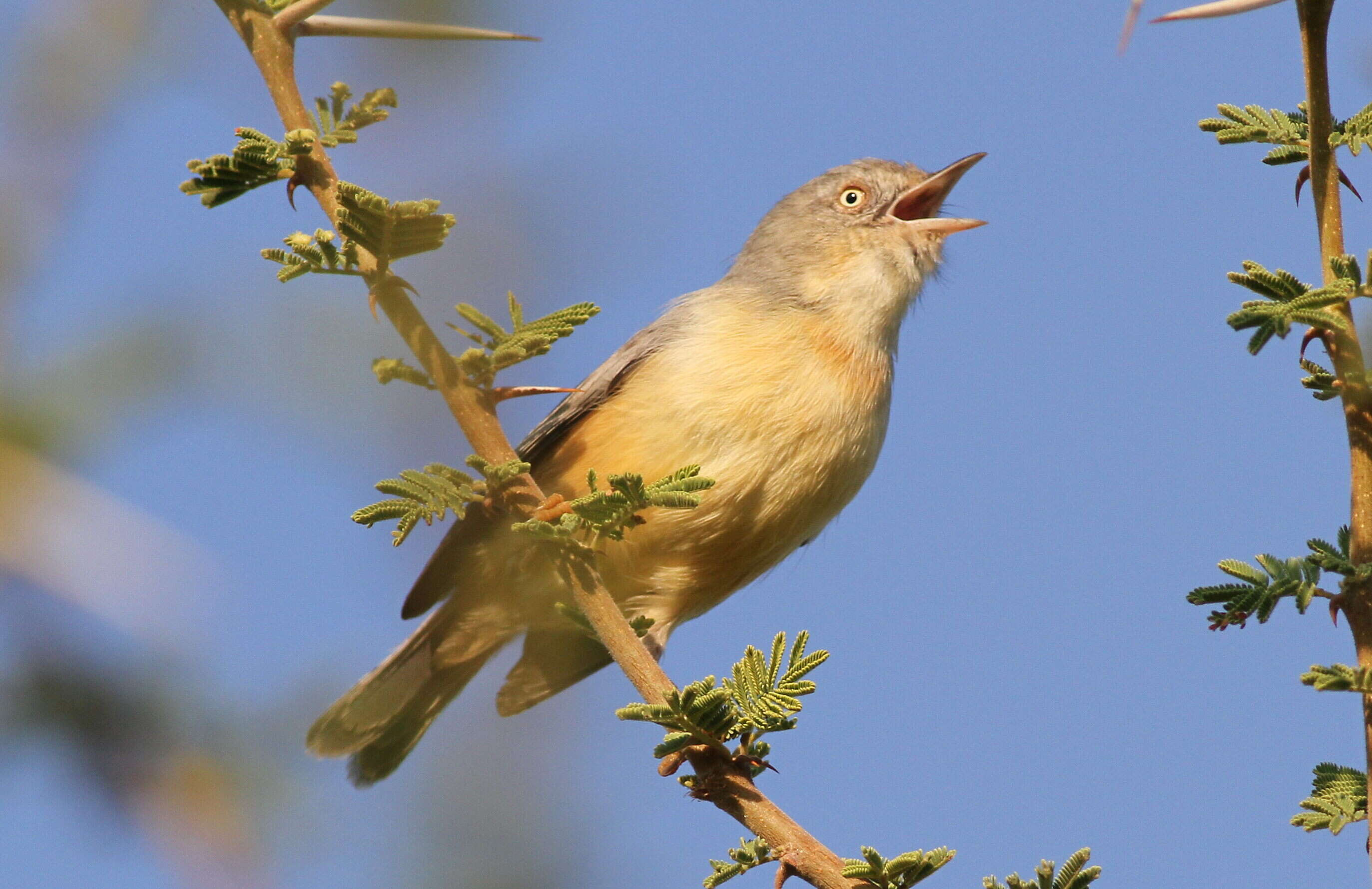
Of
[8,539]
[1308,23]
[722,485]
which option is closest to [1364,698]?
[1308,23]

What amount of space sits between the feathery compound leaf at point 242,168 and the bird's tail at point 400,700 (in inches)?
134

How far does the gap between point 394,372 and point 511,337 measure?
0.97 ft

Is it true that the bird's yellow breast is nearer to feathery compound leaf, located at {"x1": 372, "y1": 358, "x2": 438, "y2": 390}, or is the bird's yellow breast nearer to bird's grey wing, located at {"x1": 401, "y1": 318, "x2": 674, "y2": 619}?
bird's grey wing, located at {"x1": 401, "y1": 318, "x2": 674, "y2": 619}

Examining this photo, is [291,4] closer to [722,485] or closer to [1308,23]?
[1308,23]

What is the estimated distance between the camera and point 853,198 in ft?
22.6

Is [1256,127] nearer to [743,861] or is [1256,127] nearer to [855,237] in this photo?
[743,861]

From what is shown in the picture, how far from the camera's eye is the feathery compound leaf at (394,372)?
114 inches

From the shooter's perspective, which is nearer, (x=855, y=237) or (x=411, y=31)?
(x=411, y=31)

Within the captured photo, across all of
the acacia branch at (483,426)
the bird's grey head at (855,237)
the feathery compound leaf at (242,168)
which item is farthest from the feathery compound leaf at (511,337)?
the bird's grey head at (855,237)

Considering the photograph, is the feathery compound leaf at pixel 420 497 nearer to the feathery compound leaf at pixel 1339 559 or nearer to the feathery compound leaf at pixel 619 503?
the feathery compound leaf at pixel 619 503

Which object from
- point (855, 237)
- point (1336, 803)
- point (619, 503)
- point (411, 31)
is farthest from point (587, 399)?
point (1336, 803)

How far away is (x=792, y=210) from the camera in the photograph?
7020 millimetres

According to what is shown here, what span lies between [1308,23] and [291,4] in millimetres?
2250

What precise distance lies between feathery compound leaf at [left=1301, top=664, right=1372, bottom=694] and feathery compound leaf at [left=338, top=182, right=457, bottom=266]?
192 cm
